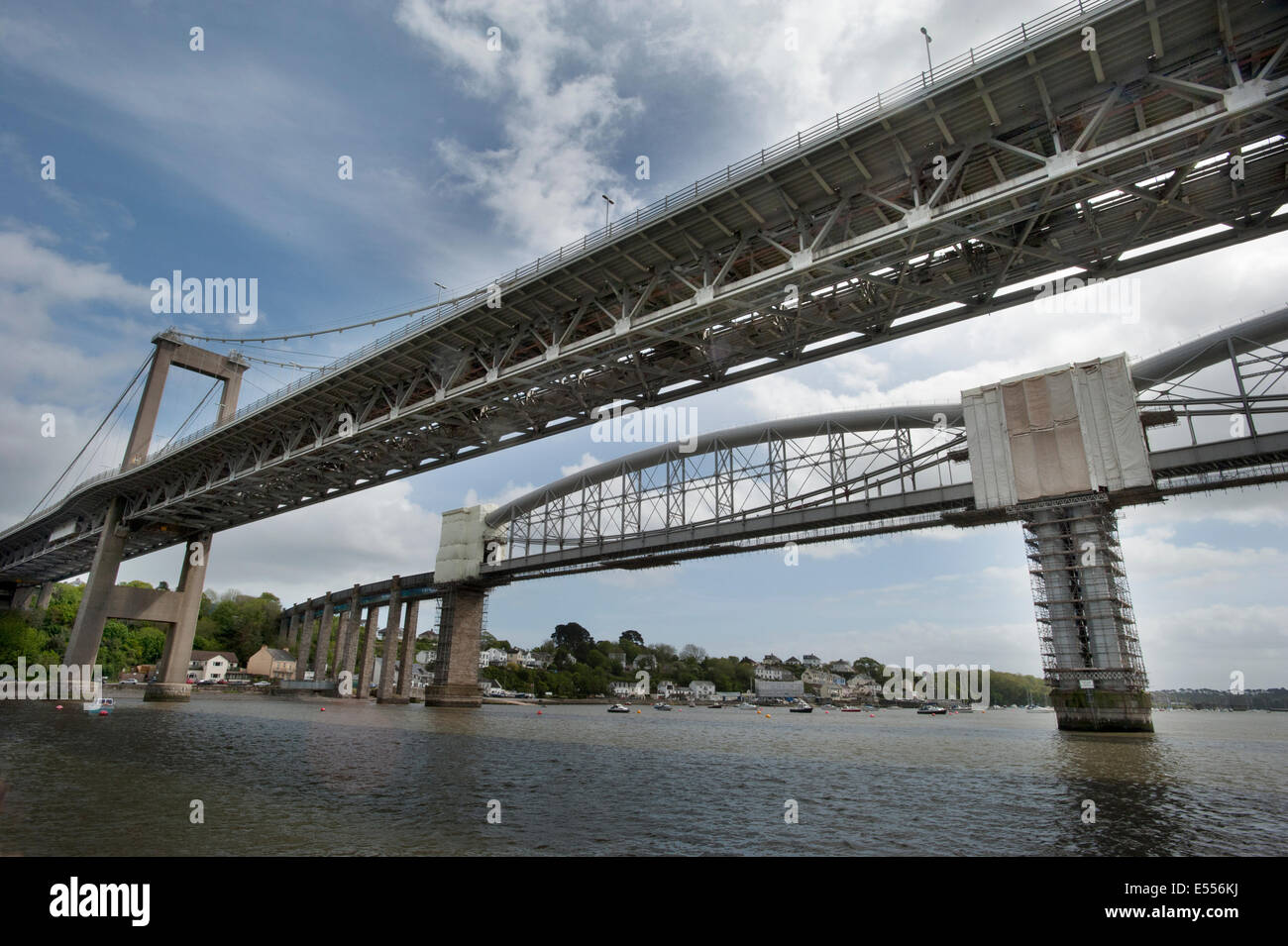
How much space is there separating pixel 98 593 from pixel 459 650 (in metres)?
33.6

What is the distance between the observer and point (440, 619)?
81.1m

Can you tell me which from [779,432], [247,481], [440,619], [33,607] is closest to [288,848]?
[247,481]

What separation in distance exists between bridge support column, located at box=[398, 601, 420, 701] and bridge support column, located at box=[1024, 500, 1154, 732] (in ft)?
243

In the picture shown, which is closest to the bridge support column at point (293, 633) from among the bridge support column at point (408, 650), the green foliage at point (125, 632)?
the green foliage at point (125, 632)

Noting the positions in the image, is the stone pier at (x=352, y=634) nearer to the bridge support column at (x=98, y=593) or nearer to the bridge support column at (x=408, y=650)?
the bridge support column at (x=408, y=650)

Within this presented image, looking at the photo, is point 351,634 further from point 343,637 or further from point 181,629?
point 181,629

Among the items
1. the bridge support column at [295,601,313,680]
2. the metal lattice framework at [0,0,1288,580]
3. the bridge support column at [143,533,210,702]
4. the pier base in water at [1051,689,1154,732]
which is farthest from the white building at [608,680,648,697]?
the metal lattice framework at [0,0,1288,580]

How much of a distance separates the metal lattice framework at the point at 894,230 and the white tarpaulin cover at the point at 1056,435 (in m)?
28.6

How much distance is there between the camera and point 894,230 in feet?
66.5

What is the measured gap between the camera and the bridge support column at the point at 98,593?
56.6 meters

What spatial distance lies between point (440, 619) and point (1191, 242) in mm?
76052

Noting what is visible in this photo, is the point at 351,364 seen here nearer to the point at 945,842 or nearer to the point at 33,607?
the point at 945,842

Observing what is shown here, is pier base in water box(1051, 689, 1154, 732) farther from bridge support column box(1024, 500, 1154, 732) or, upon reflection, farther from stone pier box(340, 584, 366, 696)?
stone pier box(340, 584, 366, 696)

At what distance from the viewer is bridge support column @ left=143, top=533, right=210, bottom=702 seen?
62.4 metres
